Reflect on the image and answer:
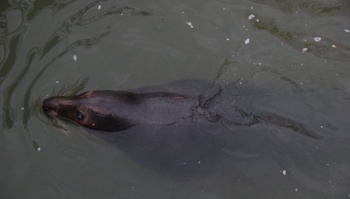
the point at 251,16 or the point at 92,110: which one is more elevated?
the point at 92,110

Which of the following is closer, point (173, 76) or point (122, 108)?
point (122, 108)

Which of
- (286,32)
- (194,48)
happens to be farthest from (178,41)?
(286,32)

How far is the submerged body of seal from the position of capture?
6.03 m

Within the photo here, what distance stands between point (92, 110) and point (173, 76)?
1532 millimetres

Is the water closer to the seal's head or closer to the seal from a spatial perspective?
the seal's head

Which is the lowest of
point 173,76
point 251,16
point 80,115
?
point 173,76

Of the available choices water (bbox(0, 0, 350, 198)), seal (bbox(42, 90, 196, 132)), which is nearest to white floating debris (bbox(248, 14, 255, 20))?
water (bbox(0, 0, 350, 198))

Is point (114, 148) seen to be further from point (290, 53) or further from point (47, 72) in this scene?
point (290, 53)

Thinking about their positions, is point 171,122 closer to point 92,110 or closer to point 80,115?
point 92,110

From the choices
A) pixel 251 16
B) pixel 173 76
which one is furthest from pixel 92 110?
pixel 251 16

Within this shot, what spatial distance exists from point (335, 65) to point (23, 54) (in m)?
4.74

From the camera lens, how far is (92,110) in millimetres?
6020

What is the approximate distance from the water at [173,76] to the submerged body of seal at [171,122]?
108mm

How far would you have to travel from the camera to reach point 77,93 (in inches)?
271
